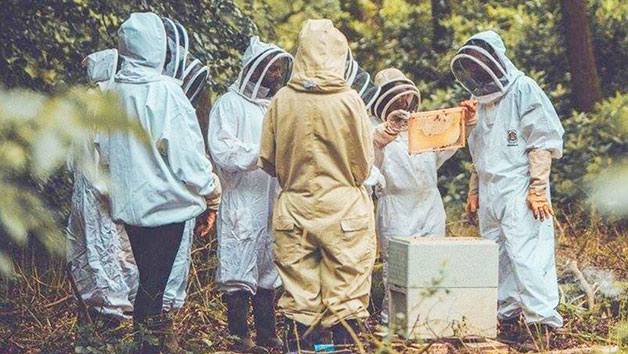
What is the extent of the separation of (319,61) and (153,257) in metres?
1.42

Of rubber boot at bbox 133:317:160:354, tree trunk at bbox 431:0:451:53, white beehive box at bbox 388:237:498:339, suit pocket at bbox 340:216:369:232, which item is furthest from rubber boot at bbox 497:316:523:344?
tree trunk at bbox 431:0:451:53

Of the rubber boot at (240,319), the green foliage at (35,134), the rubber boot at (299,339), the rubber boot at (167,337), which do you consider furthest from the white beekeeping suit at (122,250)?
the green foliage at (35,134)

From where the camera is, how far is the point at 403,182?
7961 mm

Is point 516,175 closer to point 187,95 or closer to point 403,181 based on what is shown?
point 403,181

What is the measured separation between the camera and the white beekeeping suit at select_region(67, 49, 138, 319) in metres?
7.52

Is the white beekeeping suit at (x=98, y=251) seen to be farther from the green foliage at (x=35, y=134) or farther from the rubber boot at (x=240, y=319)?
the green foliage at (x=35, y=134)

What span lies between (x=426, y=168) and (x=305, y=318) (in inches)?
74.1

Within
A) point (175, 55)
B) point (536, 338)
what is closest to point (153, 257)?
point (175, 55)

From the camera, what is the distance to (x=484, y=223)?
25.4ft

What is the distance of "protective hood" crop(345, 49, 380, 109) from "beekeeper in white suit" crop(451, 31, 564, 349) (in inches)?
27.8

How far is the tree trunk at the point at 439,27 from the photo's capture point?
46.9 ft

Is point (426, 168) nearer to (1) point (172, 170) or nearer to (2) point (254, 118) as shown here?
(2) point (254, 118)

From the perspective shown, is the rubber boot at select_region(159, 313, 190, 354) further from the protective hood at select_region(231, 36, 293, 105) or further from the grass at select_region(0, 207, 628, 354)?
the protective hood at select_region(231, 36, 293, 105)

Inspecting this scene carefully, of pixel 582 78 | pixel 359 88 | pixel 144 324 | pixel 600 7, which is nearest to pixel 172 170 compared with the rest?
pixel 144 324
